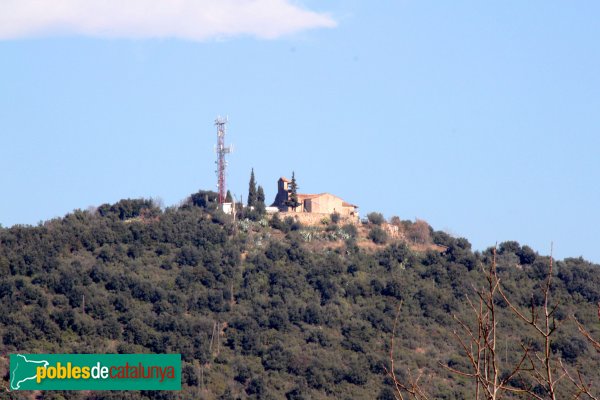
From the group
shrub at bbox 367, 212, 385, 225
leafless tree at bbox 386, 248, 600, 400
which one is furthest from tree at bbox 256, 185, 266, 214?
leafless tree at bbox 386, 248, 600, 400

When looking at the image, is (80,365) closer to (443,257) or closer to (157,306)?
(157,306)

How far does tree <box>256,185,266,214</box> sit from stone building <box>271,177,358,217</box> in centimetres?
99

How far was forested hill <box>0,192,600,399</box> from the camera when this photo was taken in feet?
130

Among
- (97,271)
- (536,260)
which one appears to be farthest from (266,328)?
(536,260)

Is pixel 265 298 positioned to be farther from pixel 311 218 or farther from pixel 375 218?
pixel 375 218

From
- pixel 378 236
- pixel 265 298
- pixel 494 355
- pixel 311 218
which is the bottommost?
pixel 265 298

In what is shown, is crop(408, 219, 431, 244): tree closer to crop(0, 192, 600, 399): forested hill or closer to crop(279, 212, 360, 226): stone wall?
crop(0, 192, 600, 399): forested hill

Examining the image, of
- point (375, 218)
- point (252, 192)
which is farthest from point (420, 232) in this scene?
point (252, 192)

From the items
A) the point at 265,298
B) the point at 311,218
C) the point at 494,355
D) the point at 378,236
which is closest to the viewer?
the point at 494,355

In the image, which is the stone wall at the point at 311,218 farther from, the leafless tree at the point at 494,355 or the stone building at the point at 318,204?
the leafless tree at the point at 494,355

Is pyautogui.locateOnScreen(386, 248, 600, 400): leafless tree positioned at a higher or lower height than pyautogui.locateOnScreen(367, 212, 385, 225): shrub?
lower

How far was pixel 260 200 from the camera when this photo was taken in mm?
53469

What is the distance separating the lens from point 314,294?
154ft

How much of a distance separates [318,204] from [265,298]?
780 cm
